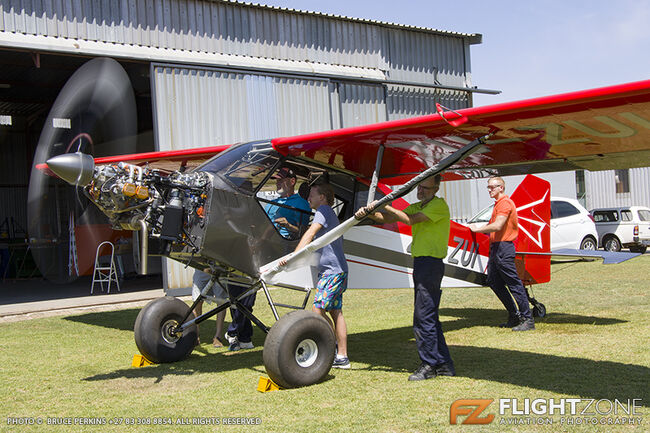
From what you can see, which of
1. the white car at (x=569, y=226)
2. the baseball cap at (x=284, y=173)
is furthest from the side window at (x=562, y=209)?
the baseball cap at (x=284, y=173)

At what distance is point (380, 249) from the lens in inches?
283

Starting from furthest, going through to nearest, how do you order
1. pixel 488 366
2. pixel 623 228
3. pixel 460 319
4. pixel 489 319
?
pixel 623 228, pixel 460 319, pixel 489 319, pixel 488 366

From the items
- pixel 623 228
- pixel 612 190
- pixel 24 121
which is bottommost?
pixel 623 228

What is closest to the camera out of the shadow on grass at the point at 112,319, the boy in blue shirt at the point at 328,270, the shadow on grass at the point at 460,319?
the boy in blue shirt at the point at 328,270

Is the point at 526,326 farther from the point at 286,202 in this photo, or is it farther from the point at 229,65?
the point at 229,65

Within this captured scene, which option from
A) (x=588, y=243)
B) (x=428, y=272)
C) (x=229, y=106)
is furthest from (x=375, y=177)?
(x=588, y=243)

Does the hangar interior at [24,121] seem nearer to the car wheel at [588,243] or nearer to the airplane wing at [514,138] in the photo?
the airplane wing at [514,138]

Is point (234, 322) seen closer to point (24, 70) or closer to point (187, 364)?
point (187, 364)

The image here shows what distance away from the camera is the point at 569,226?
Result: 16.8 m

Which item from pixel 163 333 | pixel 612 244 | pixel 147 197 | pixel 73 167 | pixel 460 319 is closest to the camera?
pixel 73 167

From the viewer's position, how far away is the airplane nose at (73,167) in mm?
4824

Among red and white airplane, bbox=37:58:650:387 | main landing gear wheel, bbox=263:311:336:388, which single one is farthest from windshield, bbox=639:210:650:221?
main landing gear wheel, bbox=263:311:336:388

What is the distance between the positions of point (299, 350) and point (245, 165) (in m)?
1.83

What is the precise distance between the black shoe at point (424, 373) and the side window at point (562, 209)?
1288cm
